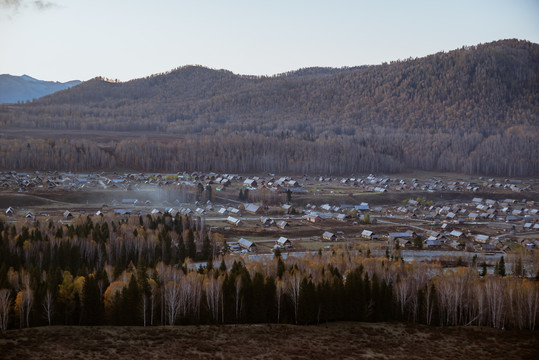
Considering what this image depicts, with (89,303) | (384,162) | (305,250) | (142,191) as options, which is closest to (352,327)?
(89,303)

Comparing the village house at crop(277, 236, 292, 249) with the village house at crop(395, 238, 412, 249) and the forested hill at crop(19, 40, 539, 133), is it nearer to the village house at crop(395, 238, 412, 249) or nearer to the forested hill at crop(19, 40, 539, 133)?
the village house at crop(395, 238, 412, 249)

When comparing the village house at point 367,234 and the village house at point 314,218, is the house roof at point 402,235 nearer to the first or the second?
the village house at point 367,234

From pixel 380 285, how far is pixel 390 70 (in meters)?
153

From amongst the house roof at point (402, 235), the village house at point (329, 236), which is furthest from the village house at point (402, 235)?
the village house at point (329, 236)

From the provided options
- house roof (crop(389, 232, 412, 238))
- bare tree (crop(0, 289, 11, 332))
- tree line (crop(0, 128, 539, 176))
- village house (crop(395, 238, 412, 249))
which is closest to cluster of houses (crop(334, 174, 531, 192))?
tree line (crop(0, 128, 539, 176))

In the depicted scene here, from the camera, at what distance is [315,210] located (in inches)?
2598

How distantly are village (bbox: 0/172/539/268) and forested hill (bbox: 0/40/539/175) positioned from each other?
14.8 metres

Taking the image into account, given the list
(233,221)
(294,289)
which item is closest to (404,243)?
(233,221)

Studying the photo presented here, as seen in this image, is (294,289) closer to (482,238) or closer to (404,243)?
(404,243)

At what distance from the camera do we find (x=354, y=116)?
15925cm

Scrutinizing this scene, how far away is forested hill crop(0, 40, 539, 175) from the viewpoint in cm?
10794

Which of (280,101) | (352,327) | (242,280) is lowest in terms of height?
(352,327)

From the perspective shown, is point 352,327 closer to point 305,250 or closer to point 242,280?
point 242,280

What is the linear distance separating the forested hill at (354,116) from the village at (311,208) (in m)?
14.8
